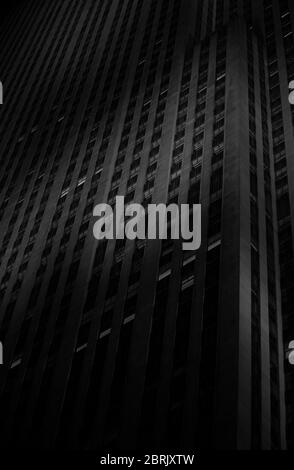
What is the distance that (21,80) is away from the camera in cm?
14750

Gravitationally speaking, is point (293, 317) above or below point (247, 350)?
below

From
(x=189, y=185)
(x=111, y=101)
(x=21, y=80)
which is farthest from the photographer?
(x=21, y=80)

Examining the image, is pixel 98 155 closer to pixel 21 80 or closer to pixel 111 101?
pixel 111 101

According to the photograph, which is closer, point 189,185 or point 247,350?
point 247,350

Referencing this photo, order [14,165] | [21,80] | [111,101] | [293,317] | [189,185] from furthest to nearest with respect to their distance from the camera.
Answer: [21,80] → [14,165] → [111,101] → [189,185] → [293,317]

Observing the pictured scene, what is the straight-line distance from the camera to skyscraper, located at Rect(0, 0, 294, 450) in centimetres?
5512

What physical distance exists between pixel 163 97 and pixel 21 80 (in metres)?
56.4

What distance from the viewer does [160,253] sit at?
70.1 meters

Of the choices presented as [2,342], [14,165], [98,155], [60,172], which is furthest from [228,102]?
[14,165]

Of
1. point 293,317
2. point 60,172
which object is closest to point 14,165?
point 60,172

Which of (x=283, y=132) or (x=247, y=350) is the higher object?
(x=247, y=350)

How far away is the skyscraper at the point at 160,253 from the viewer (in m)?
55.1

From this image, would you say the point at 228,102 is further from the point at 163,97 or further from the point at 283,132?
the point at 163,97

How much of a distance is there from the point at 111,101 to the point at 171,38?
1530 centimetres
